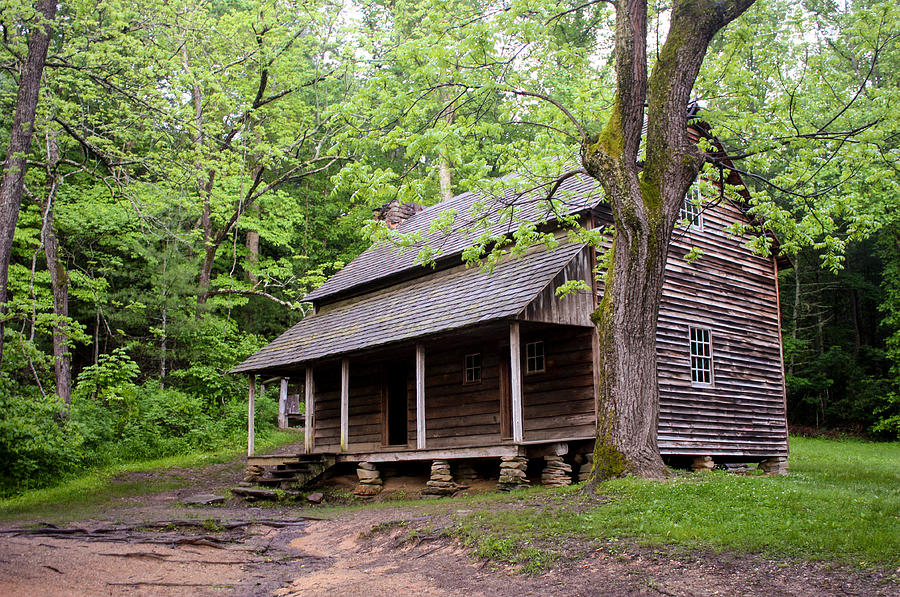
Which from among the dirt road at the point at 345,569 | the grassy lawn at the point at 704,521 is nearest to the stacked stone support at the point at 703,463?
the grassy lawn at the point at 704,521

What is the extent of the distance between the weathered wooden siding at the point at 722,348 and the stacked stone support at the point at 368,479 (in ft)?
20.4

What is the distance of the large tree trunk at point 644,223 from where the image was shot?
10.5m

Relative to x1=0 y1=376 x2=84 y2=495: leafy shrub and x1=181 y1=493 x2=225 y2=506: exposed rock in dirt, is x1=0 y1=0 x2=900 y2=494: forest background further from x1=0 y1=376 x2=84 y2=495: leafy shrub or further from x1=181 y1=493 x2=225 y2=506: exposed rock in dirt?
x1=181 y1=493 x2=225 y2=506: exposed rock in dirt

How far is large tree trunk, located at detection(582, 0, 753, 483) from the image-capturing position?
34.3 ft

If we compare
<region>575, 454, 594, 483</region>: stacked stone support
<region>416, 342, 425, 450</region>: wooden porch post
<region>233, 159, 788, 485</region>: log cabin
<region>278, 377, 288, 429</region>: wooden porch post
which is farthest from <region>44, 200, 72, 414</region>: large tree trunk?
<region>575, 454, 594, 483</region>: stacked stone support

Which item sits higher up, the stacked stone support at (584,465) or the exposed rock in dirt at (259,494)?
the stacked stone support at (584,465)

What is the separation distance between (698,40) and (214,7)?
25.8 metres

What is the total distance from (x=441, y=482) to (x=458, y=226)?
6.95 metres

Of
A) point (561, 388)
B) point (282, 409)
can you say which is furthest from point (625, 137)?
point (282, 409)

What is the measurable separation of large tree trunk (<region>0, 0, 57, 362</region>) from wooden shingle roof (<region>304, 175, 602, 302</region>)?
7.28 m

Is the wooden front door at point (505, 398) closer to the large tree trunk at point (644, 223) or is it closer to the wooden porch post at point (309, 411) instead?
the large tree trunk at point (644, 223)

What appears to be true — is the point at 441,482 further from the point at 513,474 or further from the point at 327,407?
the point at 327,407

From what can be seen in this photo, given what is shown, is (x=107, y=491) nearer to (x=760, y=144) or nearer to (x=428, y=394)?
(x=428, y=394)

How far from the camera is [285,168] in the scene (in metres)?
36.8
